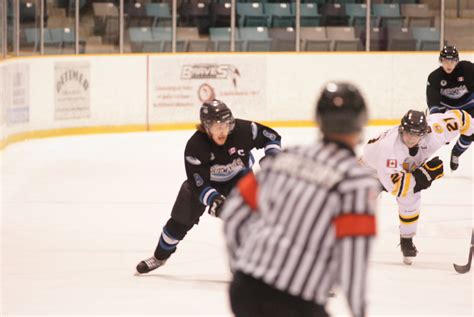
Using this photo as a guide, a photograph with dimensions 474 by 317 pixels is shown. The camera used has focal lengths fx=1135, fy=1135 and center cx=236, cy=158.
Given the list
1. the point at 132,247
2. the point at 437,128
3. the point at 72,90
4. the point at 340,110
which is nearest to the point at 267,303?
the point at 340,110

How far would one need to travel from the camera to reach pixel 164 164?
411 inches

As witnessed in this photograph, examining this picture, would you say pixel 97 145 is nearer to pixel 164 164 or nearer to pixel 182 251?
pixel 164 164

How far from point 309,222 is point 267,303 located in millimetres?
212

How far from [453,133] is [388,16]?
307 inches

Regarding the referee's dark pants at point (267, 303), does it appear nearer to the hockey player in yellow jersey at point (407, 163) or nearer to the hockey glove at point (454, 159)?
the hockey player in yellow jersey at point (407, 163)

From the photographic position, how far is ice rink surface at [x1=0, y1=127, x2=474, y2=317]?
527 centimetres

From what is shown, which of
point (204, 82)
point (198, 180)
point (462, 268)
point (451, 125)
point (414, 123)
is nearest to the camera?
point (198, 180)

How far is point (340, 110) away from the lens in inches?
93.3

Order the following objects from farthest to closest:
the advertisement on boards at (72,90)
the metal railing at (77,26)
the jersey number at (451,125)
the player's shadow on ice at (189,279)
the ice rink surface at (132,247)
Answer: the advertisement on boards at (72,90)
the metal railing at (77,26)
the jersey number at (451,125)
the player's shadow on ice at (189,279)
the ice rink surface at (132,247)

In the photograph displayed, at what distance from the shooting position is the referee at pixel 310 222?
2.31m

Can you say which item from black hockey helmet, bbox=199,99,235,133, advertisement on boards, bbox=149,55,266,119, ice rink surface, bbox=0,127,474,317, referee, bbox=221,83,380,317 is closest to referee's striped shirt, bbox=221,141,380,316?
referee, bbox=221,83,380,317

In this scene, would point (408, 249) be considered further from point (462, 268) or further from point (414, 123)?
point (414, 123)

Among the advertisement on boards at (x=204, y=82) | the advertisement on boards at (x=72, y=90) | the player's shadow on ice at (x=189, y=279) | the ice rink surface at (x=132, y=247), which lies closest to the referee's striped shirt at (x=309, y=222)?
the ice rink surface at (x=132, y=247)

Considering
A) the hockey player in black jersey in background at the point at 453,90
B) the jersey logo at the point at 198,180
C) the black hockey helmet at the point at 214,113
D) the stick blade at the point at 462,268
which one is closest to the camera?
the black hockey helmet at the point at 214,113
